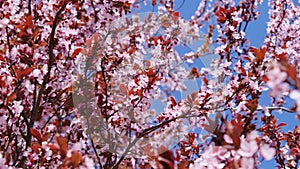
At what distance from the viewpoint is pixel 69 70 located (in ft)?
11.6

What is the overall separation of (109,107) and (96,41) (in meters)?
0.55

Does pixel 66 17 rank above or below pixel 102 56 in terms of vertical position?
above

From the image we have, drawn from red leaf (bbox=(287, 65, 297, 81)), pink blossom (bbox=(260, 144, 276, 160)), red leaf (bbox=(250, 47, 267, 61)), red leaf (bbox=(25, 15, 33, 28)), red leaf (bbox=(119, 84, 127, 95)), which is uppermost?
red leaf (bbox=(25, 15, 33, 28))

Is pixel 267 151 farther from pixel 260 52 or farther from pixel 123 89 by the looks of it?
pixel 123 89

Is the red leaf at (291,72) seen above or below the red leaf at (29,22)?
below

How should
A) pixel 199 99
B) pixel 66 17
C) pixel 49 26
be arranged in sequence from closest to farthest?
pixel 199 99, pixel 49 26, pixel 66 17

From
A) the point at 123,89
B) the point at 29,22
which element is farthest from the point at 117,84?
the point at 29,22

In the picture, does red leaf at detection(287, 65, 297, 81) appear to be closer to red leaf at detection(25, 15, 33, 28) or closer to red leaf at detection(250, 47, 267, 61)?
red leaf at detection(250, 47, 267, 61)

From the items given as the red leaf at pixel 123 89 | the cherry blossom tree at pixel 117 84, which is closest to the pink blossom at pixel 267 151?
the cherry blossom tree at pixel 117 84

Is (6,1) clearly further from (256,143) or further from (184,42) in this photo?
(256,143)

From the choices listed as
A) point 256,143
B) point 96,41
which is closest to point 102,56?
point 96,41

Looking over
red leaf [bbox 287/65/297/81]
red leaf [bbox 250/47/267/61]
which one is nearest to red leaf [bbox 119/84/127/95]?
red leaf [bbox 250/47/267/61]

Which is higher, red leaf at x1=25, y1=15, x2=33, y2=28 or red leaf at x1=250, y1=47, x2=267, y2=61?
red leaf at x1=25, y1=15, x2=33, y2=28

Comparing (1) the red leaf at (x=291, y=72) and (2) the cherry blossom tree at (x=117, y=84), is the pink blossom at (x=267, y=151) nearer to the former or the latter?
(1) the red leaf at (x=291, y=72)
